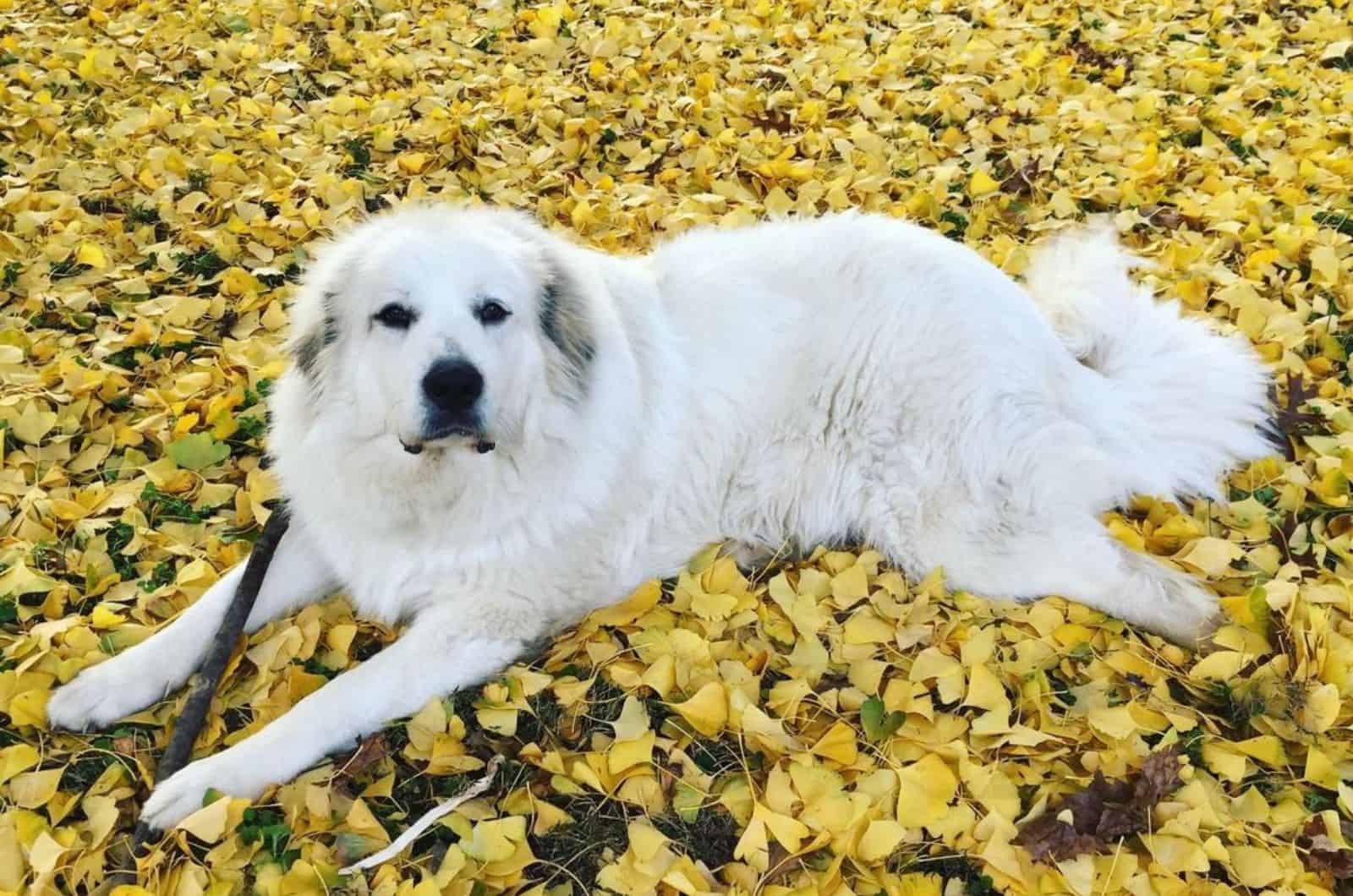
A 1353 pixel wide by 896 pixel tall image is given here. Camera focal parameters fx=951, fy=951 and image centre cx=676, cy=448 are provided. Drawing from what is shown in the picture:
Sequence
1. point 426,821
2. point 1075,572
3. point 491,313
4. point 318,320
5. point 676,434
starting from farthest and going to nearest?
point 676,434 → point 1075,572 → point 318,320 → point 491,313 → point 426,821

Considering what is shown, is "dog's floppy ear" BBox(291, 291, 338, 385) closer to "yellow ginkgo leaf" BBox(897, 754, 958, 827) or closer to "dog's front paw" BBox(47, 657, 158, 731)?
"dog's front paw" BBox(47, 657, 158, 731)

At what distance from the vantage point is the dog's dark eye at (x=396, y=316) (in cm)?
238

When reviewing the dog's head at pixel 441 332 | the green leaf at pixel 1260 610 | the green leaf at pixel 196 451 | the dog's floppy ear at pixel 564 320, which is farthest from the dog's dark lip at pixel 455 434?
the green leaf at pixel 1260 610

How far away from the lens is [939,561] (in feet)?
9.17

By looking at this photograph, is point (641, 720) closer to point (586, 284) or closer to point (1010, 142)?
point (586, 284)

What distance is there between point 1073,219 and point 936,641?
8.57 feet

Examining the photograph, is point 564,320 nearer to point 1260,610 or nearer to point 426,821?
point 426,821

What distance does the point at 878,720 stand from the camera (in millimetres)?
2395

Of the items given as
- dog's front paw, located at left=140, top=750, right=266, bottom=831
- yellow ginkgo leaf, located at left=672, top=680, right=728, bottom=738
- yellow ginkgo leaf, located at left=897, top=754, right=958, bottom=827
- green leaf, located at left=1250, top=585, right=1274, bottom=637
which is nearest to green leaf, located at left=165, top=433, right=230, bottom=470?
dog's front paw, located at left=140, top=750, right=266, bottom=831

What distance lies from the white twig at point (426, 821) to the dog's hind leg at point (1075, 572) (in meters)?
1.35

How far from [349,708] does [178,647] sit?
0.55 m

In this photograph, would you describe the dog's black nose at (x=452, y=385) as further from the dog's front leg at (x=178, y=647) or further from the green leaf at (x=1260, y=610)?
the green leaf at (x=1260, y=610)

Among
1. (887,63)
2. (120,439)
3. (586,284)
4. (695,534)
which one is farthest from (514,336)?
(887,63)

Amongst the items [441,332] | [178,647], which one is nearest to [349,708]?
[178,647]
